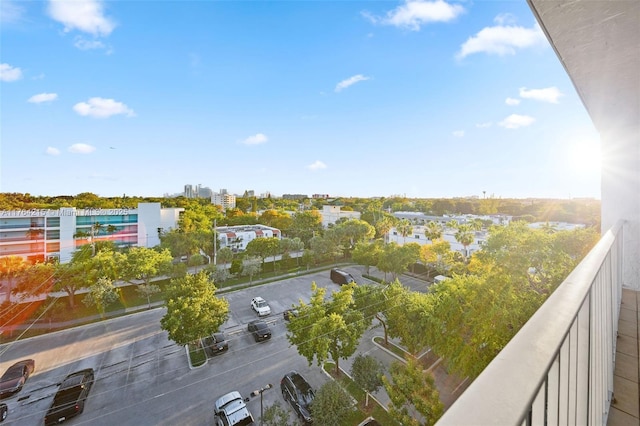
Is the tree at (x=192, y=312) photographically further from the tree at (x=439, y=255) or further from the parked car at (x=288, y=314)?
the tree at (x=439, y=255)

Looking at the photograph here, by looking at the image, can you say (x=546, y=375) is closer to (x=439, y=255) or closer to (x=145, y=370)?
A: (x=145, y=370)

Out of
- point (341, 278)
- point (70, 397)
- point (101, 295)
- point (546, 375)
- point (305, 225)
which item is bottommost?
→ point (70, 397)

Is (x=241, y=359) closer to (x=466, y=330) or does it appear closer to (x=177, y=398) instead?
(x=177, y=398)

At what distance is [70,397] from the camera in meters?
6.23

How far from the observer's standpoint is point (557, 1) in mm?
1324

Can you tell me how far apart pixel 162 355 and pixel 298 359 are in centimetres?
408

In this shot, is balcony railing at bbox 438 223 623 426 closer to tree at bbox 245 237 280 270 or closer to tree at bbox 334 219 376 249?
tree at bbox 245 237 280 270

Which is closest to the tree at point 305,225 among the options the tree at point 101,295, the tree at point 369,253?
the tree at point 369,253

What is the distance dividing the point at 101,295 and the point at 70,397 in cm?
490

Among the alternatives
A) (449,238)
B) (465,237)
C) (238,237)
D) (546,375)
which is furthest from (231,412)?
(449,238)

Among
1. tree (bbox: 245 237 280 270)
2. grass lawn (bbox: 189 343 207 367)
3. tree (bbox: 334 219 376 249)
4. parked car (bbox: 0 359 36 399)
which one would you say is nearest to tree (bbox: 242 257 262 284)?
tree (bbox: 245 237 280 270)

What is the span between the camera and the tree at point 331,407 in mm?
5023

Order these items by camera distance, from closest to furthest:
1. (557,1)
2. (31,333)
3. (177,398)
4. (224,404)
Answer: (557,1)
(224,404)
(177,398)
(31,333)

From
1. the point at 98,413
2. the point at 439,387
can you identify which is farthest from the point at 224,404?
the point at 439,387
